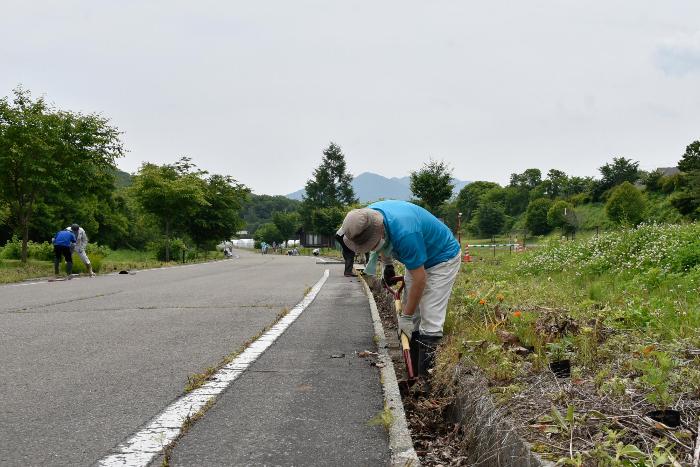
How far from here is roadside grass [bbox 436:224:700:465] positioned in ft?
7.30

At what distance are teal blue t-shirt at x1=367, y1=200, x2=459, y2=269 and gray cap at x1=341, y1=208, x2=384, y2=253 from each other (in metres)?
0.10

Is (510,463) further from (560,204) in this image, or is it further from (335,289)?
(560,204)

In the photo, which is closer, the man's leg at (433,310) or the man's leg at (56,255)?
the man's leg at (433,310)

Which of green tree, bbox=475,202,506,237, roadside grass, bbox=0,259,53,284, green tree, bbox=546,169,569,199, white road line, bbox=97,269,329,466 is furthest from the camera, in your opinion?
green tree, bbox=546,169,569,199

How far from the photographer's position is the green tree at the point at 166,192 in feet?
114

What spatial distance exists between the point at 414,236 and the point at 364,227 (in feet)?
1.19

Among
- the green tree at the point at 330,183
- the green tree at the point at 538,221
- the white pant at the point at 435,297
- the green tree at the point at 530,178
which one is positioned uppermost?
the green tree at the point at 530,178

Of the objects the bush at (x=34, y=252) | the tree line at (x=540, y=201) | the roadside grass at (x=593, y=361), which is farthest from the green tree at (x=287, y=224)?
the roadside grass at (x=593, y=361)

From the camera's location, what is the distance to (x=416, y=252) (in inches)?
159

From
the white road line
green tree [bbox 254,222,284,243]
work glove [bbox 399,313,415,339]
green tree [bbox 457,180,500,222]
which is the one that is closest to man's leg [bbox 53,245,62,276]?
the white road line

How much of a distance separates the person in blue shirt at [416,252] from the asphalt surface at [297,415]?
0.49 m

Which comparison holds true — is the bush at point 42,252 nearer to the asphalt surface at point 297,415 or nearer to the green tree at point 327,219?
the asphalt surface at point 297,415

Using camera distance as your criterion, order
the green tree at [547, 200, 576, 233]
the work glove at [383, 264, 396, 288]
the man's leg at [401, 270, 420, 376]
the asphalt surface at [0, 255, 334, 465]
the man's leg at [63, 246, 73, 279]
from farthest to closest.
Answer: the green tree at [547, 200, 576, 233] < the man's leg at [63, 246, 73, 279] < the work glove at [383, 264, 396, 288] < the man's leg at [401, 270, 420, 376] < the asphalt surface at [0, 255, 334, 465]

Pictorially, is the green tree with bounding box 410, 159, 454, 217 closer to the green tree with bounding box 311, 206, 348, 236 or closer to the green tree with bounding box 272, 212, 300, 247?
the green tree with bounding box 311, 206, 348, 236
